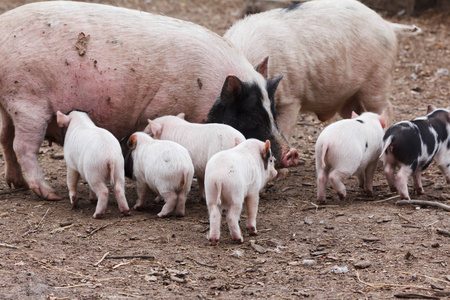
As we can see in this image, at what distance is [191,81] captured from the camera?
5637 mm

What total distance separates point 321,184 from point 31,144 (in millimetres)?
2385

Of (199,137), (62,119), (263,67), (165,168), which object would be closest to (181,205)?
A: (165,168)

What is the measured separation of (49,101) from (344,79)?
3.10 metres

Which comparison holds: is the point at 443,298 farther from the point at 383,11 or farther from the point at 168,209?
the point at 383,11

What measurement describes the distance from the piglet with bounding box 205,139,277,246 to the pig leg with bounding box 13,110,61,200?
1.68 metres

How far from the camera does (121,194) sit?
4949 mm

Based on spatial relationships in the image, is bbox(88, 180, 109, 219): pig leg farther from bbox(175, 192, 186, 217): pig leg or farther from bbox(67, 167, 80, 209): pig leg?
bbox(175, 192, 186, 217): pig leg

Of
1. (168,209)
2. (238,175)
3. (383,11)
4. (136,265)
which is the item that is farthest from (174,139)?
(383,11)

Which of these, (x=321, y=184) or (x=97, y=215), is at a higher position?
(x=321, y=184)

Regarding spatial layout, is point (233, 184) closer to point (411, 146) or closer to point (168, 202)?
point (168, 202)

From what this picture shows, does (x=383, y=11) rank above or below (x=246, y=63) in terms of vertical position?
below

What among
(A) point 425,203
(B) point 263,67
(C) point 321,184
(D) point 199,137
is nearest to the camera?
(A) point 425,203

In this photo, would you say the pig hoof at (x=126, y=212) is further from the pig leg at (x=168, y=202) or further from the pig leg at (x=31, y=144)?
the pig leg at (x=31, y=144)

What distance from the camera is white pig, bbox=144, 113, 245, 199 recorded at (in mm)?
5102
